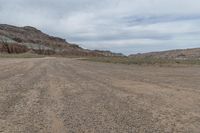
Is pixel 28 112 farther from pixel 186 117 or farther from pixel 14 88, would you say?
pixel 14 88

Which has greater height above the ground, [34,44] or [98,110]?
[34,44]

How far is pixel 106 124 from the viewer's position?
9.05 meters

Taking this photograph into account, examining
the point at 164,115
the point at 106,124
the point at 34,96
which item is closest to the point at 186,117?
the point at 164,115

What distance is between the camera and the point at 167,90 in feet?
52.5

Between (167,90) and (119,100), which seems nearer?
(119,100)

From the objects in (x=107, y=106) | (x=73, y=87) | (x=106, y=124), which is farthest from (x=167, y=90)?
(x=106, y=124)

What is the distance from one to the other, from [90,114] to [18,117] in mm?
1726

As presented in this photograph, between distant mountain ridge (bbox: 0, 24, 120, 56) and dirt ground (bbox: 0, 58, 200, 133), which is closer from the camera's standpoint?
dirt ground (bbox: 0, 58, 200, 133)

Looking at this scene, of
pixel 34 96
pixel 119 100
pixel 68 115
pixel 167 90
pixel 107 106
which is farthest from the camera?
pixel 167 90

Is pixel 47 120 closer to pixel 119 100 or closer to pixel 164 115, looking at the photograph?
pixel 164 115

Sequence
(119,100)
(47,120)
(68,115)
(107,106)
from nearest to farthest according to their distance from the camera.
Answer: (47,120), (68,115), (107,106), (119,100)

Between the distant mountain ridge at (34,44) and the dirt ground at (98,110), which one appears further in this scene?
the distant mountain ridge at (34,44)

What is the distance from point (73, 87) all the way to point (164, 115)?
704cm

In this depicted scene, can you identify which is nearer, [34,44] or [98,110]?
[98,110]
